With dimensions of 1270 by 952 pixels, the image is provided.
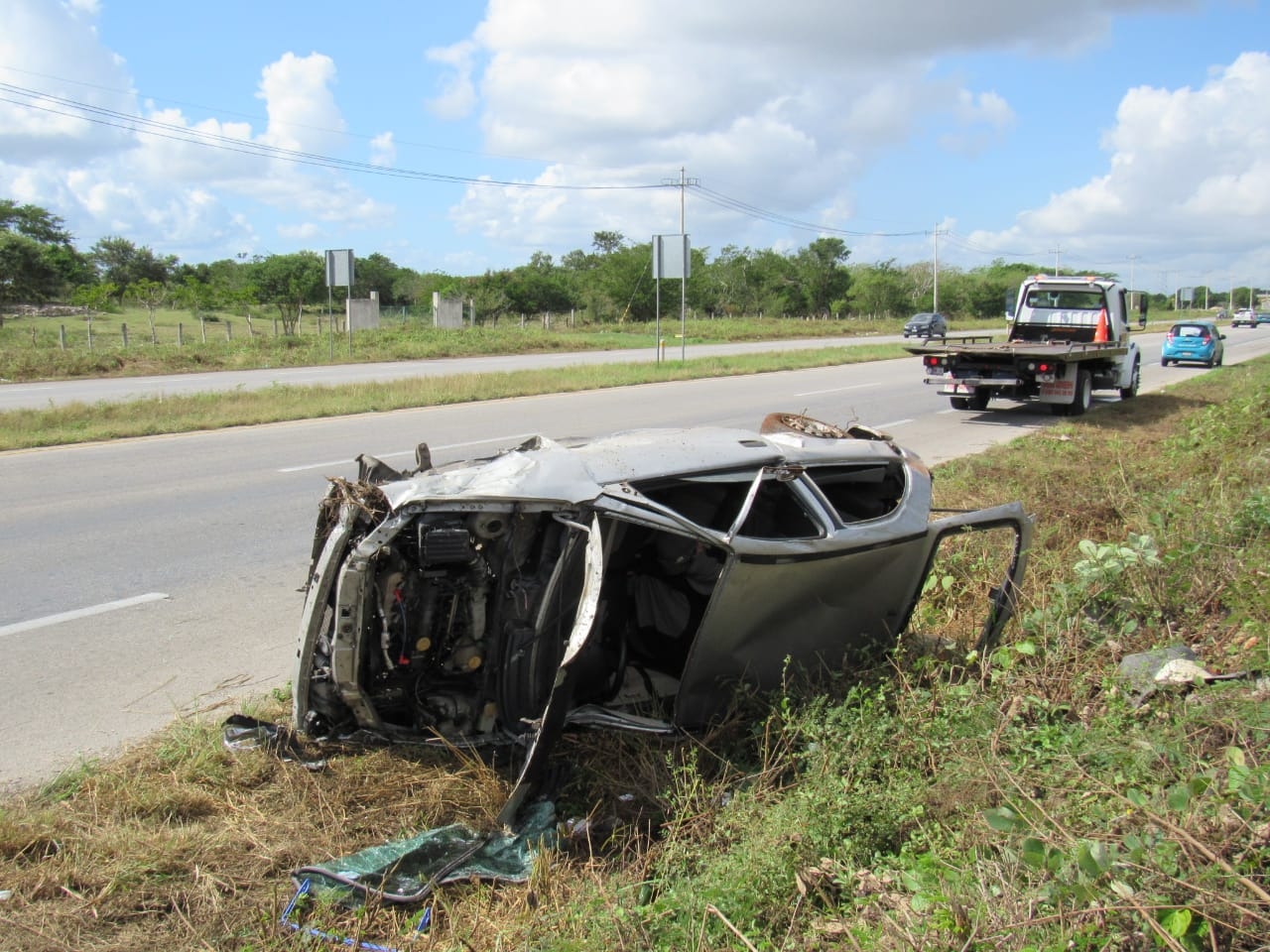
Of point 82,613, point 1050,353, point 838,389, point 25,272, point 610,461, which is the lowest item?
point 82,613

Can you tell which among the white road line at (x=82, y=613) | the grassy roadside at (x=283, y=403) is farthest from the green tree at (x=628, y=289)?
the white road line at (x=82, y=613)

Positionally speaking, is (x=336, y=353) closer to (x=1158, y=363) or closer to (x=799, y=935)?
(x=1158, y=363)

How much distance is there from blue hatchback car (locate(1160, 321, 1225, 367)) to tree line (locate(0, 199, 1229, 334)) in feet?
69.3

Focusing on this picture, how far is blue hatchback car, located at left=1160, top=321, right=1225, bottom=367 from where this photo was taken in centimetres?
2812

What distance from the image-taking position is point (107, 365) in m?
25.1

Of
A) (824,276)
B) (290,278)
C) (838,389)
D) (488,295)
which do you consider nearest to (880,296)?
(824,276)

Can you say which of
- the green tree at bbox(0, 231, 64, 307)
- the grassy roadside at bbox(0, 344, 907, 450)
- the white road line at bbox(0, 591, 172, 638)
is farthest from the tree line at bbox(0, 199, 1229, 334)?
the white road line at bbox(0, 591, 172, 638)

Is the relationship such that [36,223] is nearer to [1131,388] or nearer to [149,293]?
[149,293]

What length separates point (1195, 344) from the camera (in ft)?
92.6

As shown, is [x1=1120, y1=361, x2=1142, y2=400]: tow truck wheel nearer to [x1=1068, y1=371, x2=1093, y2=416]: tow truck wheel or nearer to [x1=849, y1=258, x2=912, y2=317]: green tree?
[x1=1068, y1=371, x2=1093, y2=416]: tow truck wheel

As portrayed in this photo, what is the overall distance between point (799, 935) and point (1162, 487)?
21.5 ft

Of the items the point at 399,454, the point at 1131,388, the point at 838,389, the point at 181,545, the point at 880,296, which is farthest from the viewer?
the point at 880,296

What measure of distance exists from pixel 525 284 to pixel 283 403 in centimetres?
5378

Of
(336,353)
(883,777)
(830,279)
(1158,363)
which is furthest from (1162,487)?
(830,279)
